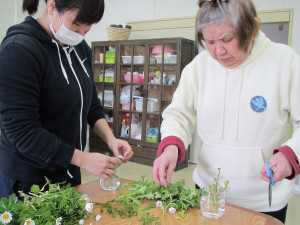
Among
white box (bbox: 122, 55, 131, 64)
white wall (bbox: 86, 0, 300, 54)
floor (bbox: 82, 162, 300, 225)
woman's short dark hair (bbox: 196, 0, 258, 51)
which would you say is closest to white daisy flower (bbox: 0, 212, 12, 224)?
woman's short dark hair (bbox: 196, 0, 258, 51)

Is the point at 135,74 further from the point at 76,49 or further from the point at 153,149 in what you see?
the point at 76,49

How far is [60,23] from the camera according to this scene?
3.90 ft

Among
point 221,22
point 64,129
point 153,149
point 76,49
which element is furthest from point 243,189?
point 153,149

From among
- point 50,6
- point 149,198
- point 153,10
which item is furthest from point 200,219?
point 153,10

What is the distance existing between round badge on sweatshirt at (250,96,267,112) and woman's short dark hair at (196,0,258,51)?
221 mm

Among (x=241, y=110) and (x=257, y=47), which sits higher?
(x=257, y=47)

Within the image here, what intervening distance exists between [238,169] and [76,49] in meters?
0.93

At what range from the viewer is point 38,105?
1.10 metres

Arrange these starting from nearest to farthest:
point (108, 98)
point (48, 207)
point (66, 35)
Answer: point (48, 207)
point (66, 35)
point (108, 98)

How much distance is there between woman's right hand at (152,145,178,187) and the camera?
42.1 inches

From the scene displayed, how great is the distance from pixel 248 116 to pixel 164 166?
1.26ft

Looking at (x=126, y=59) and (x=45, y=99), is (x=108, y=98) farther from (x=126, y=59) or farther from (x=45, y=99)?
(x=45, y=99)

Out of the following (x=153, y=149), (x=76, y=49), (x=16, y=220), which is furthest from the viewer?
(x=153, y=149)

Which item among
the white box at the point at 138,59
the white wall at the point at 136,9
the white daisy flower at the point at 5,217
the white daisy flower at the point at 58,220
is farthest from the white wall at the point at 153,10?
the white daisy flower at the point at 5,217
